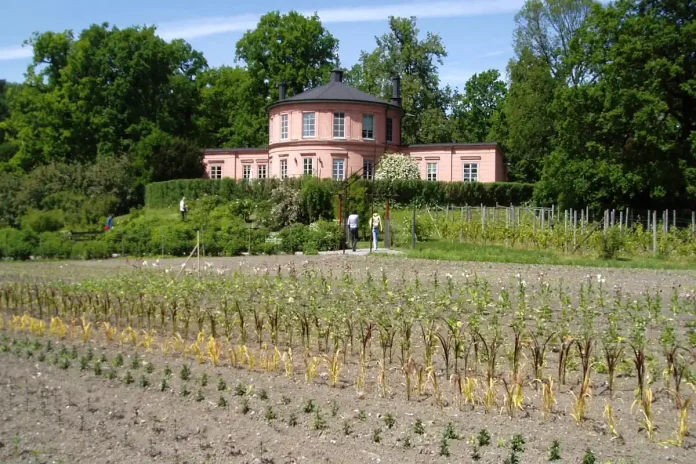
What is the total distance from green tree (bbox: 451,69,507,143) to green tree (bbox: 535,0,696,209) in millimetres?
32740

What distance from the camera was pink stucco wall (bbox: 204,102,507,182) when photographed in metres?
53.3

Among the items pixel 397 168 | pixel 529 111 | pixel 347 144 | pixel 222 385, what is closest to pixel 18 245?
pixel 222 385

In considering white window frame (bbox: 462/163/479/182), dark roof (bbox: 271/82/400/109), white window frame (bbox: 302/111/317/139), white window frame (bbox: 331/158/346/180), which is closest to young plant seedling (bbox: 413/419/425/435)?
white window frame (bbox: 331/158/346/180)

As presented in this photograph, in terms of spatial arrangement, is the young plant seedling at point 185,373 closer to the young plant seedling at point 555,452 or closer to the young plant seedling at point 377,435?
the young plant seedling at point 377,435

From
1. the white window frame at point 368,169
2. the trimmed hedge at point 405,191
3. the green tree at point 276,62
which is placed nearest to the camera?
the trimmed hedge at point 405,191

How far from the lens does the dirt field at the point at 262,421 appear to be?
6129mm

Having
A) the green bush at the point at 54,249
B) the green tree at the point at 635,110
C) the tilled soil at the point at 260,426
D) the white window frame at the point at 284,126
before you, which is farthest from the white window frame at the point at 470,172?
the tilled soil at the point at 260,426

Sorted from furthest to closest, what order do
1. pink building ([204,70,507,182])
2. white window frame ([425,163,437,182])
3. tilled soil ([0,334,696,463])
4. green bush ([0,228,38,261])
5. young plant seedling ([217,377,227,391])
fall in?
white window frame ([425,163,437,182]), pink building ([204,70,507,182]), green bush ([0,228,38,261]), young plant seedling ([217,377,227,391]), tilled soil ([0,334,696,463])

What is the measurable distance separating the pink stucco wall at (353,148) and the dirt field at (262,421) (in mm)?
44549

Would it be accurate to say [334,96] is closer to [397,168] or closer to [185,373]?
[397,168]

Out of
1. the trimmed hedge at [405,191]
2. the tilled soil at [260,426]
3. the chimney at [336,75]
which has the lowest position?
the tilled soil at [260,426]

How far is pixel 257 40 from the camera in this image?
65.8 metres

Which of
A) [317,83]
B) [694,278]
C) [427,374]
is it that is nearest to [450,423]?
[427,374]

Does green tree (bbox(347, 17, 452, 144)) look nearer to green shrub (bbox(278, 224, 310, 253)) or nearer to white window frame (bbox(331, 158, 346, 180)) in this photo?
white window frame (bbox(331, 158, 346, 180))
